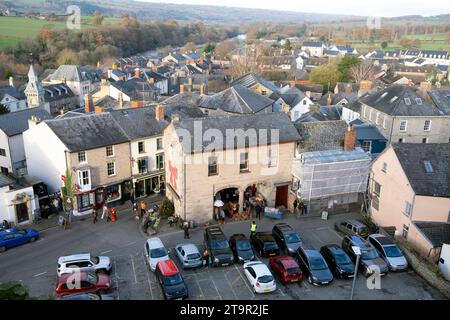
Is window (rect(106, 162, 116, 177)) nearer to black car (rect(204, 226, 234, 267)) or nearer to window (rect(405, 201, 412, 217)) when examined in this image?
black car (rect(204, 226, 234, 267))

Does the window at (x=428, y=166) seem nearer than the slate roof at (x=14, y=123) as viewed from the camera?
Yes

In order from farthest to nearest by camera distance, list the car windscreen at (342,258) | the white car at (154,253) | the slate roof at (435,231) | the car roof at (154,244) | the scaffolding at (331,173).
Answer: the scaffolding at (331,173), the car roof at (154,244), the slate roof at (435,231), the white car at (154,253), the car windscreen at (342,258)

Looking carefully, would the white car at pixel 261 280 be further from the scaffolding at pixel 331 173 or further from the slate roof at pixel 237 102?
the slate roof at pixel 237 102

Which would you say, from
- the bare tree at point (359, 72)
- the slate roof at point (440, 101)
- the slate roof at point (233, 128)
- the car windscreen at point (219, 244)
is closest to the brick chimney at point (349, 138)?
the slate roof at point (233, 128)

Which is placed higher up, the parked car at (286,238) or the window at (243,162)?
the window at (243,162)

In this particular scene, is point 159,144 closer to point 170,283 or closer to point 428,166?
point 170,283

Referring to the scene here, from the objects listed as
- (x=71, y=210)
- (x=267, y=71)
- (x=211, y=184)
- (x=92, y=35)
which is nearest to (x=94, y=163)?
(x=71, y=210)

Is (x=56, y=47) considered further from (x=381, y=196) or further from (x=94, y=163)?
(x=381, y=196)

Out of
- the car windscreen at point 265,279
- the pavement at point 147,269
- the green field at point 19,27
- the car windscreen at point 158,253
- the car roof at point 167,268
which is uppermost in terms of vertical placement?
the green field at point 19,27
